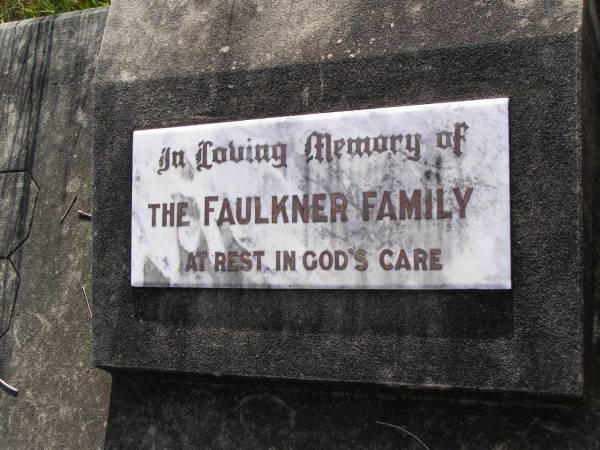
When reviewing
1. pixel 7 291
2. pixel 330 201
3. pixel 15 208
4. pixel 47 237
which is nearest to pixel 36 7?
pixel 15 208

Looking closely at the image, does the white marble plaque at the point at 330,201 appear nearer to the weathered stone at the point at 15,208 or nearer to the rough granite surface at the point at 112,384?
the rough granite surface at the point at 112,384

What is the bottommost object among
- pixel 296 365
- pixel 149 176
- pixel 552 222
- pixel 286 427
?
pixel 286 427

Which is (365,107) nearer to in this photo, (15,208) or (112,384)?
(112,384)

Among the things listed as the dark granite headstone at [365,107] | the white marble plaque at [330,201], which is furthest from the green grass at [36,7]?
the white marble plaque at [330,201]

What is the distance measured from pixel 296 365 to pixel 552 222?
3.07ft

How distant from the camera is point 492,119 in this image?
2.13 m

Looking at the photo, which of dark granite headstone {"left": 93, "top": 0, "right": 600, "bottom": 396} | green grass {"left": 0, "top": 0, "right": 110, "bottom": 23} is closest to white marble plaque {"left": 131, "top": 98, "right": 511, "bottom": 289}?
dark granite headstone {"left": 93, "top": 0, "right": 600, "bottom": 396}

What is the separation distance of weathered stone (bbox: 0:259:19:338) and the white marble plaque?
0.82m

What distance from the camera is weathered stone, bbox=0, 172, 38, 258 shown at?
120 inches

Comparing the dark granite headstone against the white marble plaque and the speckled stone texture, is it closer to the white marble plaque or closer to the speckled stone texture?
the white marble plaque

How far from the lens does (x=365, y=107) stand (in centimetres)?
230

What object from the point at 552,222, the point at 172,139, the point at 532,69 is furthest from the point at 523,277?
the point at 172,139

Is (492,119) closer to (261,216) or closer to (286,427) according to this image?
(261,216)

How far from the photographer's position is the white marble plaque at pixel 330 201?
212cm
